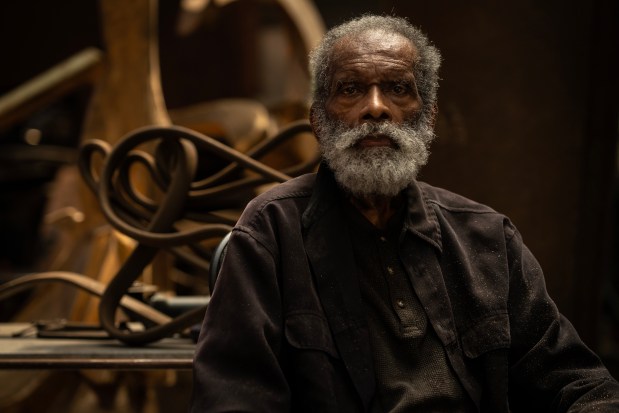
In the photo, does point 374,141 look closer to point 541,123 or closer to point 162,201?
point 162,201

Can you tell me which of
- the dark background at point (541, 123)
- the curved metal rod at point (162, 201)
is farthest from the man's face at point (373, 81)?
the dark background at point (541, 123)

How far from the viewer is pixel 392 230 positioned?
158cm

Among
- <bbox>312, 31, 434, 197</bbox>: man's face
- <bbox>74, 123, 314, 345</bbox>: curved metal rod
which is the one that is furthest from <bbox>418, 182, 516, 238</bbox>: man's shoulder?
<bbox>74, 123, 314, 345</bbox>: curved metal rod

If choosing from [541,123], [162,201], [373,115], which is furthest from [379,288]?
[541,123]

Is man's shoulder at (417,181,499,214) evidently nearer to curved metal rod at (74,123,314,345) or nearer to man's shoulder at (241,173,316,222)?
man's shoulder at (241,173,316,222)

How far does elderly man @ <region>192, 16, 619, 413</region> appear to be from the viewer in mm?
1395

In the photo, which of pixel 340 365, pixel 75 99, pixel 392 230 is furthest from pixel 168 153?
pixel 75 99

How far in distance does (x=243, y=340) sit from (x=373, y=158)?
1.29 ft

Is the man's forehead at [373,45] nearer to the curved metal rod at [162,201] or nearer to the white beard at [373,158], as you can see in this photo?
the white beard at [373,158]

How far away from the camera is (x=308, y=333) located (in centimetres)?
140

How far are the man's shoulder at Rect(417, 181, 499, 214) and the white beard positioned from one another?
4.7 inches

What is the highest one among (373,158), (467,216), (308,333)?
(373,158)

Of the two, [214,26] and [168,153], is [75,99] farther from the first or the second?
[168,153]

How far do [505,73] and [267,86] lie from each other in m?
3.13
